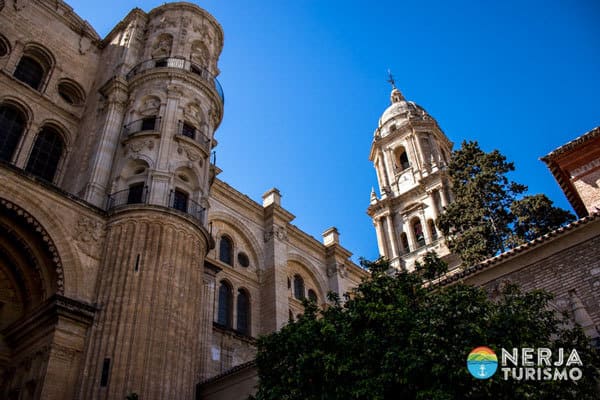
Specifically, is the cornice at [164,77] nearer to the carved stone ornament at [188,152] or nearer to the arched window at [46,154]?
the carved stone ornament at [188,152]

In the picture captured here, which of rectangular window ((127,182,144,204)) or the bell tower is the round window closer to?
rectangular window ((127,182,144,204))

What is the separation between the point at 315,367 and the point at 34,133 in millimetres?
15529

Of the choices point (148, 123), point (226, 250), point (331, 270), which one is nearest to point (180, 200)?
point (148, 123)

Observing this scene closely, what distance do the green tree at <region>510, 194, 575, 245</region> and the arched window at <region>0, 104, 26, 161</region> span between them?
19.9 meters

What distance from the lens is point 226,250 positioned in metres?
25.2

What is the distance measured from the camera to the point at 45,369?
13.1 meters

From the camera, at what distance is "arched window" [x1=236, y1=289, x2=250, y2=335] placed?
23438 millimetres

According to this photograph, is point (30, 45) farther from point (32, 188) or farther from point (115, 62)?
point (32, 188)

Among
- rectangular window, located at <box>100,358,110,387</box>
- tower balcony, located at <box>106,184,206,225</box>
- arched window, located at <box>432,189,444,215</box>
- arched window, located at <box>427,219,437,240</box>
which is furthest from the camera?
arched window, located at <box>432,189,444,215</box>

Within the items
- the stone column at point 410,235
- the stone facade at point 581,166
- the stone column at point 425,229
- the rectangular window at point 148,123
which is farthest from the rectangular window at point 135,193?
the stone column at point 410,235

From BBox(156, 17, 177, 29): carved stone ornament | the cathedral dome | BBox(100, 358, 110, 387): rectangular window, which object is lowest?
BBox(100, 358, 110, 387): rectangular window

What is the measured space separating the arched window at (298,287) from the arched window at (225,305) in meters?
5.69

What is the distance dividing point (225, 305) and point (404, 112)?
28.2 m

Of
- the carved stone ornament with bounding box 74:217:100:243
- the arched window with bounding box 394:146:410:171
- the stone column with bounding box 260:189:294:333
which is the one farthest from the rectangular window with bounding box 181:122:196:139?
the arched window with bounding box 394:146:410:171
